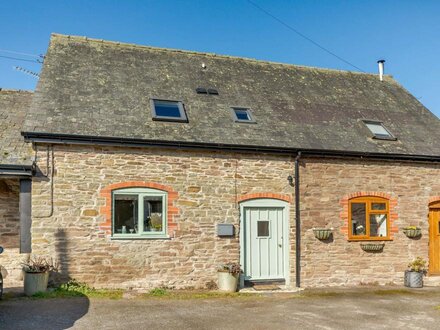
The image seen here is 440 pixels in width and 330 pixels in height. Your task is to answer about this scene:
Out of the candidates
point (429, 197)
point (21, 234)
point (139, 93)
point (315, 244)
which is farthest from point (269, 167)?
point (21, 234)

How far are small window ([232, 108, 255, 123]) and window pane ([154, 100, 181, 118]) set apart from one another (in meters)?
1.65

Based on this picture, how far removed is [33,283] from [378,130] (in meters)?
10.6

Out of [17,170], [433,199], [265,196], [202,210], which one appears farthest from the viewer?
[433,199]

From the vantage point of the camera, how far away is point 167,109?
11.9 metres

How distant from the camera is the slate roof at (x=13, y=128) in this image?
9.99 meters

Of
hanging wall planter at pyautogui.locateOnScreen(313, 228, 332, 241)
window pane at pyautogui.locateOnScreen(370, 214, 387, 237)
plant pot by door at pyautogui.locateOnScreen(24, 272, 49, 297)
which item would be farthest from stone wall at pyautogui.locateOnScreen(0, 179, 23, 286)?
window pane at pyautogui.locateOnScreen(370, 214, 387, 237)

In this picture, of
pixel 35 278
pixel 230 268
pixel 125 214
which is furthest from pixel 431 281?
pixel 35 278

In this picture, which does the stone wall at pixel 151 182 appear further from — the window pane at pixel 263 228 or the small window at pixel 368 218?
the small window at pixel 368 218

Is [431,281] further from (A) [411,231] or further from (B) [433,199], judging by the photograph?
(B) [433,199]

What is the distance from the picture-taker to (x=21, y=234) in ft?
32.2

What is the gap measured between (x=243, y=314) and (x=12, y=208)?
6355 mm

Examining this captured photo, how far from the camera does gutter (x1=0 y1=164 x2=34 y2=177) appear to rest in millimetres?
9680

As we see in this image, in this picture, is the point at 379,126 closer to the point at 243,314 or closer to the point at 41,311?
the point at 243,314

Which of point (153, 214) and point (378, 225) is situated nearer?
point (153, 214)
